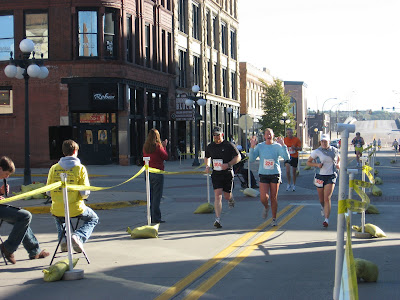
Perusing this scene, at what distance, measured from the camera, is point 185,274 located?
25.0 feet

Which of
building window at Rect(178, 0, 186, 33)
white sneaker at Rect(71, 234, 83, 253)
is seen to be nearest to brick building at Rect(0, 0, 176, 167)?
building window at Rect(178, 0, 186, 33)

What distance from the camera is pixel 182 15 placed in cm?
4862

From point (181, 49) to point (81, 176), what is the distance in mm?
39724

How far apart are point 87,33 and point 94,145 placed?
20.6ft

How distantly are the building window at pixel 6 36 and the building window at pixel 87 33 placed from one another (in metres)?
3.82

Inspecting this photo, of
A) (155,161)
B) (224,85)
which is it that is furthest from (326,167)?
(224,85)

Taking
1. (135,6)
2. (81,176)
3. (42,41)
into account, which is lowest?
(81,176)

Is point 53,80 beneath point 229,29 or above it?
beneath

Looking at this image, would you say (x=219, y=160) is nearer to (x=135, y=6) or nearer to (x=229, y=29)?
(x=135, y=6)

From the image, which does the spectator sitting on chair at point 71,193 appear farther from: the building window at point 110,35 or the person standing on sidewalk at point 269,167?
the building window at point 110,35

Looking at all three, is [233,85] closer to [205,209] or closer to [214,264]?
[205,209]

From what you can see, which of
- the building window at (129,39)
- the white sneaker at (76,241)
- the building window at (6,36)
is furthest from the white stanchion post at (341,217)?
the building window at (129,39)

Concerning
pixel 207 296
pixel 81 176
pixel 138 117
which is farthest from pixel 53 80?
pixel 207 296

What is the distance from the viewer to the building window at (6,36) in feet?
115
